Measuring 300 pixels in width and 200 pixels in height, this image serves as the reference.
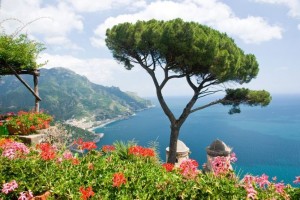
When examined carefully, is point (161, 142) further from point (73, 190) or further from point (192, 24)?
point (73, 190)

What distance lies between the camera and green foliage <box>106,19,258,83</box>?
539 inches

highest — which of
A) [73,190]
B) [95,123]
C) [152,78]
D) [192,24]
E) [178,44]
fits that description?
[192,24]

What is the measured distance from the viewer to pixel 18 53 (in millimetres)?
10953

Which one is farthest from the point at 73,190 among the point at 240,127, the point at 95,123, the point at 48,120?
the point at 95,123

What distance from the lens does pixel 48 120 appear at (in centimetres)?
1063

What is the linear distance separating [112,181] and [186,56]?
36.9 feet

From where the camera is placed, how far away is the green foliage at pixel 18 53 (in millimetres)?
10750

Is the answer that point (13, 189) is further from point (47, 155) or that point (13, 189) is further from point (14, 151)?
point (14, 151)

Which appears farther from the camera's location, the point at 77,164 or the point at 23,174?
the point at 77,164

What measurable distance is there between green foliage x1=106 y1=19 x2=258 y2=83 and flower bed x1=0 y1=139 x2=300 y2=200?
10105 mm

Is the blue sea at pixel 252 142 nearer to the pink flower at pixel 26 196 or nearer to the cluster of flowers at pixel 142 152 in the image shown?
the cluster of flowers at pixel 142 152

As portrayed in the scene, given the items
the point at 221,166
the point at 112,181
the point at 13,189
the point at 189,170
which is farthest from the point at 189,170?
the point at 13,189

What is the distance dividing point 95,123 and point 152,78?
167 m

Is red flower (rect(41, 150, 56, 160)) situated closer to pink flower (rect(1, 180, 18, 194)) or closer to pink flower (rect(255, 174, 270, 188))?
pink flower (rect(1, 180, 18, 194))
